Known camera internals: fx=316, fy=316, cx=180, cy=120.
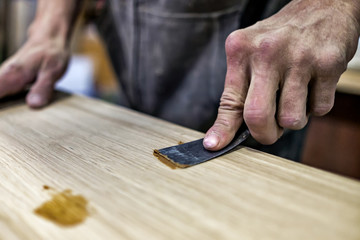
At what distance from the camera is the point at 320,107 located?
1.93 feet

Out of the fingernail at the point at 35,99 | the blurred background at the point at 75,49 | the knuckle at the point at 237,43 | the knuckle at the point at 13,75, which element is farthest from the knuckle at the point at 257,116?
the blurred background at the point at 75,49

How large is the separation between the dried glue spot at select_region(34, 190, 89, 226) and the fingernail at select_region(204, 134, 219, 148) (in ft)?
0.75

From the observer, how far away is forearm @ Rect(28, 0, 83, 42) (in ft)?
3.41

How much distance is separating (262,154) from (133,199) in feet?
0.81

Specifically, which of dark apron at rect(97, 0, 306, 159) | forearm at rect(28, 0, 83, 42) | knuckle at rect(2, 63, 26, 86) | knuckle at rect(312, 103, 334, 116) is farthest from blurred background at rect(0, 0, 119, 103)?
knuckle at rect(312, 103, 334, 116)

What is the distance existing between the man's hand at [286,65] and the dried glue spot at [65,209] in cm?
24

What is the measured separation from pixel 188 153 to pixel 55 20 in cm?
80

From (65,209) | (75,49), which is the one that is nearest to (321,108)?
(65,209)

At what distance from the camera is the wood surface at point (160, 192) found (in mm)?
350

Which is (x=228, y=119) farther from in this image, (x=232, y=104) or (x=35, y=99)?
(x=35, y=99)

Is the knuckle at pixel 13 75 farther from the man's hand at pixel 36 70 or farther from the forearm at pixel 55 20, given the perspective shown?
the forearm at pixel 55 20

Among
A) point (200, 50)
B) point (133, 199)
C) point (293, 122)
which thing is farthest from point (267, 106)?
point (200, 50)

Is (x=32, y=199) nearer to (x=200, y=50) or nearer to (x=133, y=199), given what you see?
(x=133, y=199)

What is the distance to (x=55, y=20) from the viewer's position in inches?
42.4
